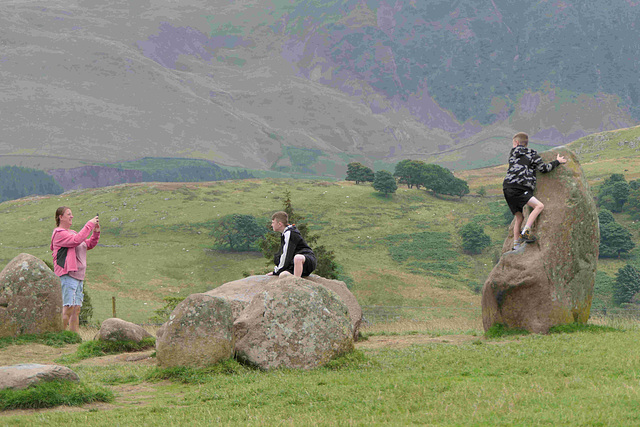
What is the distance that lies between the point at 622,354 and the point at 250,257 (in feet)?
278

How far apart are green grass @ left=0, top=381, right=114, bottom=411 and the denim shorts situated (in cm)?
810

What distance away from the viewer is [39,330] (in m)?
18.2

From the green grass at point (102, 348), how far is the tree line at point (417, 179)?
4376 inches

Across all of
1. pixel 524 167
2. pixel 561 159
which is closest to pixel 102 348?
pixel 524 167

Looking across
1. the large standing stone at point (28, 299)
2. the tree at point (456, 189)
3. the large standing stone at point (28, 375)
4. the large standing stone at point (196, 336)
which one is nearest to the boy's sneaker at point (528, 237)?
the large standing stone at point (196, 336)

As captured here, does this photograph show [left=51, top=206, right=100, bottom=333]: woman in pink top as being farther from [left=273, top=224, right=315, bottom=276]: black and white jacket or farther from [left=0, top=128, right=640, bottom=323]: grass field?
[left=0, top=128, right=640, bottom=323]: grass field

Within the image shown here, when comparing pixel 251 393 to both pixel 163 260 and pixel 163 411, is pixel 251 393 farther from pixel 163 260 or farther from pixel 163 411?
pixel 163 260

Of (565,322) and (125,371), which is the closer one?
(125,371)

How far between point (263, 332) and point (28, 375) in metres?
4.67

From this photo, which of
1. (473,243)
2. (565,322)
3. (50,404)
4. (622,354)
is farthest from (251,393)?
(473,243)

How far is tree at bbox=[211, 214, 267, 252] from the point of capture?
95938 mm

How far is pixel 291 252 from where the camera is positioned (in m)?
14.8

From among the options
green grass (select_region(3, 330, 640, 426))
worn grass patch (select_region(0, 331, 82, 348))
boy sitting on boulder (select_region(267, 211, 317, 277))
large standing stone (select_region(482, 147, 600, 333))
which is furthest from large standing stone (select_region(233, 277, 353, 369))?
worn grass patch (select_region(0, 331, 82, 348))

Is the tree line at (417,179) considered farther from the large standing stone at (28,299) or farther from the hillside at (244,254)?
the large standing stone at (28,299)
